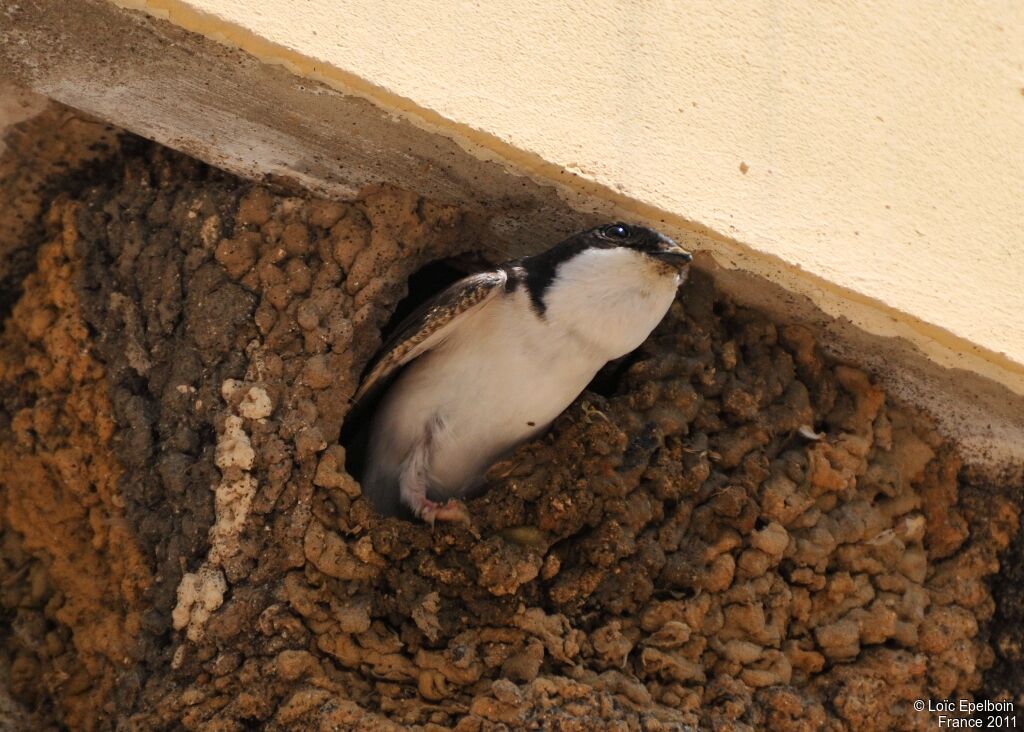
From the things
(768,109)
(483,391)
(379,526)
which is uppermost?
(768,109)

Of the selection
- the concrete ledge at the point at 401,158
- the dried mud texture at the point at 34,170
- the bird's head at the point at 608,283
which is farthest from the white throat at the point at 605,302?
the dried mud texture at the point at 34,170

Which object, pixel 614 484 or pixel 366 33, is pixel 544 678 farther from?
pixel 366 33

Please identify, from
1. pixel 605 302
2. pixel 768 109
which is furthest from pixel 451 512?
pixel 768 109

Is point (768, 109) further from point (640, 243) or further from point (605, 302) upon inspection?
point (605, 302)

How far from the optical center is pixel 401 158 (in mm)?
3391

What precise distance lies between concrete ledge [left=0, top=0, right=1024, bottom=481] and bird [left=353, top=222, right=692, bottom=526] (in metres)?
0.14

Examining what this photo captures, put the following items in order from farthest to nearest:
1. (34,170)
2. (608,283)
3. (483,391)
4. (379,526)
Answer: (34,170)
(483,391)
(608,283)
(379,526)

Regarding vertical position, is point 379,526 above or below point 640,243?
below

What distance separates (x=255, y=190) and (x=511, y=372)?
2.94ft

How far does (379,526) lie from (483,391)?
0.53 metres

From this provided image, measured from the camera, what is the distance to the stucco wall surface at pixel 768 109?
3154 millimetres

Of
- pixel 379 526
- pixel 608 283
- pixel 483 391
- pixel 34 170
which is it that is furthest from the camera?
pixel 34 170

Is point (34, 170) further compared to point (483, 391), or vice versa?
point (34, 170)

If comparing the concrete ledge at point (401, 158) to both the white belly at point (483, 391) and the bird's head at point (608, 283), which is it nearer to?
the bird's head at point (608, 283)
